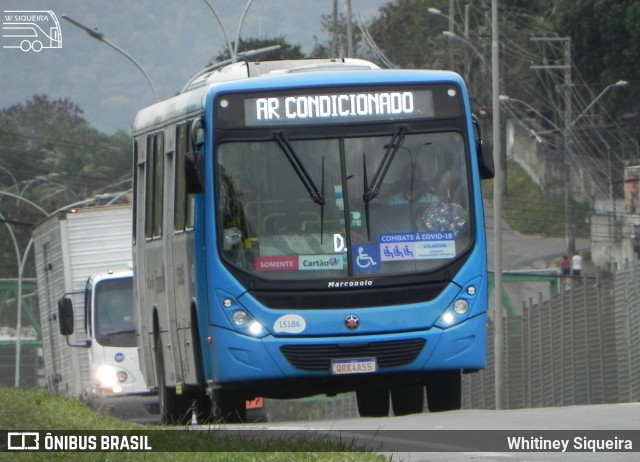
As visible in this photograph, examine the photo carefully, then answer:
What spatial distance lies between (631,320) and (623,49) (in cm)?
4585

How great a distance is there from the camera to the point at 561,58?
74000mm

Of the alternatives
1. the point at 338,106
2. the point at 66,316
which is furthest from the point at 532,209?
the point at 338,106

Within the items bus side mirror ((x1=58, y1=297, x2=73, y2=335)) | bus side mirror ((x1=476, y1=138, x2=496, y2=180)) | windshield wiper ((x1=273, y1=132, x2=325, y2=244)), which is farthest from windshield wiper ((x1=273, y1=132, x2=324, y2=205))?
bus side mirror ((x1=58, y1=297, x2=73, y2=335))

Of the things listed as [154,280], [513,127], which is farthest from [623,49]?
[154,280]

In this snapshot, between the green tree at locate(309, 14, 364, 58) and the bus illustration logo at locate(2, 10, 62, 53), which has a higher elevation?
the green tree at locate(309, 14, 364, 58)

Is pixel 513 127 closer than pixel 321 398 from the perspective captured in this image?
No

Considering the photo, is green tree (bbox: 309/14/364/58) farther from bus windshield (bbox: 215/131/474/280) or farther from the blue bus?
bus windshield (bbox: 215/131/474/280)

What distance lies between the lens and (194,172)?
14438 millimetres

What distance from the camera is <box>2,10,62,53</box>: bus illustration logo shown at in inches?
1404

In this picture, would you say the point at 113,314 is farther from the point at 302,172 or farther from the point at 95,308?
the point at 302,172

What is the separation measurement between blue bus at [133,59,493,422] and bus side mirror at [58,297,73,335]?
10473 millimetres

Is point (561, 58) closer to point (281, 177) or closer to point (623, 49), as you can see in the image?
point (623, 49)

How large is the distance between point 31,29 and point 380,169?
2949cm

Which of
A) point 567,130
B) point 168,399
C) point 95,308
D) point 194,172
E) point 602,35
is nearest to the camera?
point 194,172
